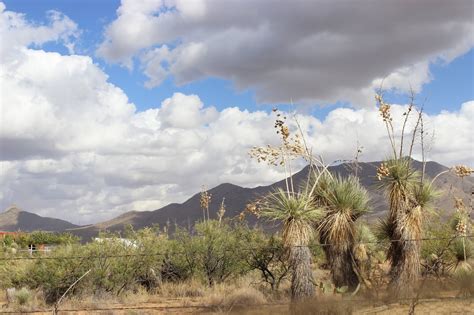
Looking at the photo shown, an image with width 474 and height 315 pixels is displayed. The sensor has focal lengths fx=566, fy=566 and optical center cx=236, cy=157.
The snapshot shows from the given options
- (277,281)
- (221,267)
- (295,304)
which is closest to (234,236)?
(221,267)

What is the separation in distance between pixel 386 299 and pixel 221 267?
1230 cm

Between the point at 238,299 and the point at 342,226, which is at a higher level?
the point at 342,226

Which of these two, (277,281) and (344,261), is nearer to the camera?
(344,261)

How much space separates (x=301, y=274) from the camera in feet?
48.4

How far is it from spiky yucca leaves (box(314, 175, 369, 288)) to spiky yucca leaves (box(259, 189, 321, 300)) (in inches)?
37.6

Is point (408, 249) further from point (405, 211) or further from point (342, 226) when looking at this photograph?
point (342, 226)

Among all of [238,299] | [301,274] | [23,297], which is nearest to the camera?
[301,274]

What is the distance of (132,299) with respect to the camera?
873 inches

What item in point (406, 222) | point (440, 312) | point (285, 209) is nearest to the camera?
point (440, 312)

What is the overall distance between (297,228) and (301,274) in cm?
123

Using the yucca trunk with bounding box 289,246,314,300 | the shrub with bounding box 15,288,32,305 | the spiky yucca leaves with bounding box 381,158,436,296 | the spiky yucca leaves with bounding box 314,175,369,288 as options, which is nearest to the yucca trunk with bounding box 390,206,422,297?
the spiky yucca leaves with bounding box 381,158,436,296

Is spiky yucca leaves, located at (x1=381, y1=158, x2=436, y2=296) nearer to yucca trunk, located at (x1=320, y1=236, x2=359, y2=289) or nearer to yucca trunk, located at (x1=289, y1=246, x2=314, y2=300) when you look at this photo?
yucca trunk, located at (x1=320, y1=236, x2=359, y2=289)

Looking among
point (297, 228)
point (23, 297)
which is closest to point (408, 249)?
point (297, 228)

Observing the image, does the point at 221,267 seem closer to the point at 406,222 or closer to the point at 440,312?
the point at 406,222
